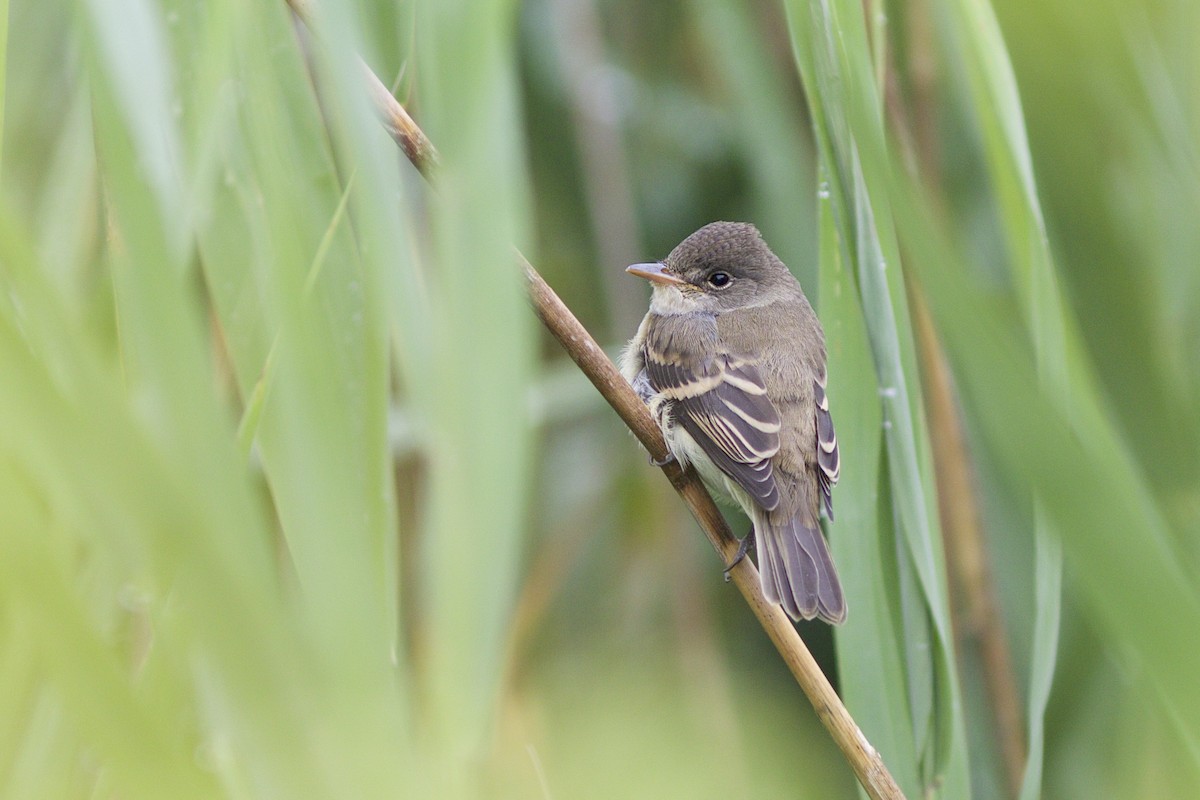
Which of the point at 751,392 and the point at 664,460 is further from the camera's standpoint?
the point at 751,392

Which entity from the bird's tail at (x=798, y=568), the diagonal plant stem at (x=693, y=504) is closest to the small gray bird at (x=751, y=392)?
the bird's tail at (x=798, y=568)

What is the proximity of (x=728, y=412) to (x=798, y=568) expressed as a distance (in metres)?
0.37

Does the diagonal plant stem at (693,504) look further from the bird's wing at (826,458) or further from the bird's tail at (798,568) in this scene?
the bird's wing at (826,458)

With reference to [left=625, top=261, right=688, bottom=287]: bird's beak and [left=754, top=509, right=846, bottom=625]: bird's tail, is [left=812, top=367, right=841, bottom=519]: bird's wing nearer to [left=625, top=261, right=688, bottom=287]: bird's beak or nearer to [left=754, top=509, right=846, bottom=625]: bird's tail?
[left=754, top=509, right=846, bottom=625]: bird's tail

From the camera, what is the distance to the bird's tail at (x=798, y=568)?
1740 mm

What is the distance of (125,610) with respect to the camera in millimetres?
1066

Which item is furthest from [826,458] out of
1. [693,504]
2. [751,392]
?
[693,504]

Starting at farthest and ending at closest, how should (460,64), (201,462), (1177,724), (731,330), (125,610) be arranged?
1. (731,330)
2. (460,64)
3. (125,610)
4. (1177,724)
5. (201,462)

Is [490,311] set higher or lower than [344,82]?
lower

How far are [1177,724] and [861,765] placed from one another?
0.52 metres

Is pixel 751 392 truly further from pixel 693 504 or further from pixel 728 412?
pixel 693 504

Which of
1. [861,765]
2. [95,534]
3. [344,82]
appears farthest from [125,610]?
[861,765]

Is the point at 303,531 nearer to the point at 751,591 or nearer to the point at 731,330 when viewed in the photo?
the point at 751,591

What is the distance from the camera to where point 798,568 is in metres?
1.84
